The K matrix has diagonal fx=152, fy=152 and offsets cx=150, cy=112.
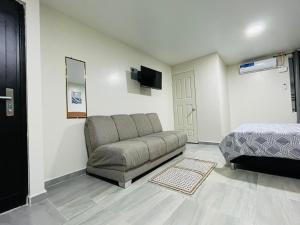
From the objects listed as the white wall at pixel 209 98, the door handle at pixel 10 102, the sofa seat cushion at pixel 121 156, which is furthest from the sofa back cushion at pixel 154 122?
the door handle at pixel 10 102

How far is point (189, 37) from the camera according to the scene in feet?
10.6

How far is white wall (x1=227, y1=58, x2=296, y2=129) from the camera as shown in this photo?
4.23 m

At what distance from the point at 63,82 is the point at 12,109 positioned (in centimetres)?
88

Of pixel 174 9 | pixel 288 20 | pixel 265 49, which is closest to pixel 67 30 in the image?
pixel 174 9

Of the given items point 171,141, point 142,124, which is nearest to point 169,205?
point 171,141

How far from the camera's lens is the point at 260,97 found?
4590 mm

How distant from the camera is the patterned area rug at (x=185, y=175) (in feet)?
6.22

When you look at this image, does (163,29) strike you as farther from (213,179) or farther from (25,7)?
(213,179)

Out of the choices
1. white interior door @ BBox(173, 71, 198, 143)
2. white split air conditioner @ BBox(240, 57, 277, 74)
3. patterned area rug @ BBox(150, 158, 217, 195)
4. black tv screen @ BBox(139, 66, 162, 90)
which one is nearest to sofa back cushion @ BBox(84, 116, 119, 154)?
patterned area rug @ BBox(150, 158, 217, 195)

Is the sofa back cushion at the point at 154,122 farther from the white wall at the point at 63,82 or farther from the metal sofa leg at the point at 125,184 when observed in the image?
the metal sofa leg at the point at 125,184

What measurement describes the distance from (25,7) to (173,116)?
4.29 m

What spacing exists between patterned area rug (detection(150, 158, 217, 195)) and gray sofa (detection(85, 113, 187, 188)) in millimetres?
253

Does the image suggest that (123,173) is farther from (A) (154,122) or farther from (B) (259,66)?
(B) (259,66)

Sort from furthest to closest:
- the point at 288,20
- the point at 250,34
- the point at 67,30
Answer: the point at 250,34 → the point at 288,20 → the point at 67,30
